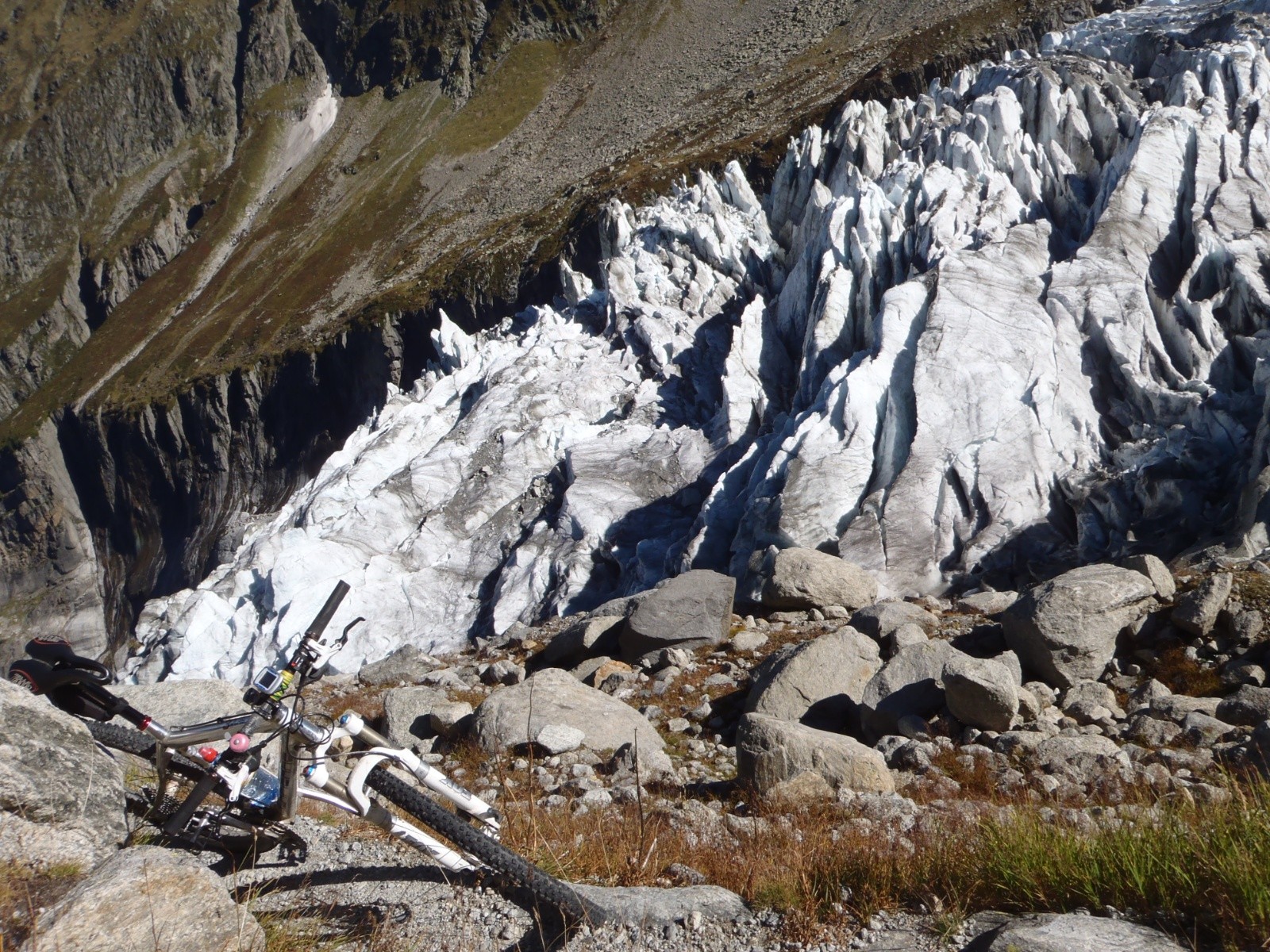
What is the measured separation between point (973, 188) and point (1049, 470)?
13.7 meters

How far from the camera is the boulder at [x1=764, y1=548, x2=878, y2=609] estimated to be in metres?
17.5

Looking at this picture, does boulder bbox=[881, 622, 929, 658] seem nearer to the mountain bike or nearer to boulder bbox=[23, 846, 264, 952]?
the mountain bike

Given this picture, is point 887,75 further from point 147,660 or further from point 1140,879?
point 1140,879

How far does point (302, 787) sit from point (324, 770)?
0.35 metres

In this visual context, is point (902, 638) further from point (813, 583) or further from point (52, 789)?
point (52, 789)

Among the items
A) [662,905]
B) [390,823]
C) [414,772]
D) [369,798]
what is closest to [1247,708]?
[662,905]

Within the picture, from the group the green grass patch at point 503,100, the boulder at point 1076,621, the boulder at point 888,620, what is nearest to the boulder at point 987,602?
the boulder at point 888,620

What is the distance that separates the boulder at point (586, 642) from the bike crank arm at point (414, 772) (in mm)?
11389

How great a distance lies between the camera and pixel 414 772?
492cm

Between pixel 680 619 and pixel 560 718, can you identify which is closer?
pixel 560 718

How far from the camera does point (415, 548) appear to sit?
3278 cm

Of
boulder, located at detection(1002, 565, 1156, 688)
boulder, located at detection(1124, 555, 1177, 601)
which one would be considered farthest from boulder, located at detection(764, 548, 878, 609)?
boulder, located at detection(1124, 555, 1177, 601)

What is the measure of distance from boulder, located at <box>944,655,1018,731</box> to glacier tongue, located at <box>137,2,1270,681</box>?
10702 mm

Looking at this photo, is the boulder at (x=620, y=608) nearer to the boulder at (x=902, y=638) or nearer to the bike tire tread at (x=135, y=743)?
the boulder at (x=902, y=638)
